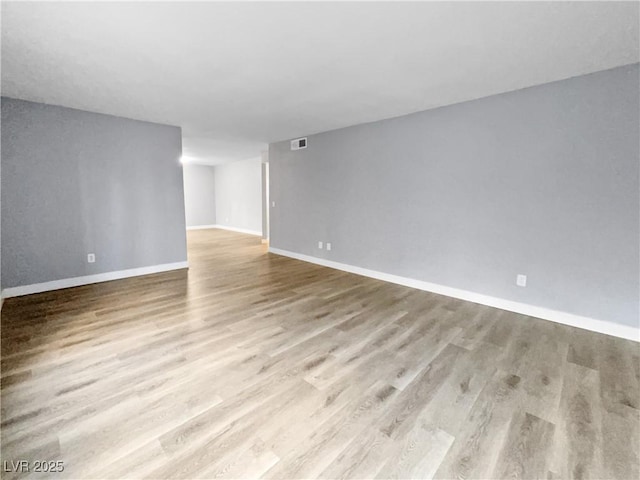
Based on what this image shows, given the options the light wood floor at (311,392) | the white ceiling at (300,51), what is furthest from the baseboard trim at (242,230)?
the light wood floor at (311,392)

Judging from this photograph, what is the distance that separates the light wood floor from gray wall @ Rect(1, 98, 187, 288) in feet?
2.64

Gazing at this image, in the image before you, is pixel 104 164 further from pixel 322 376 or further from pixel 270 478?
pixel 270 478

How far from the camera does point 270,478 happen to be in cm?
118

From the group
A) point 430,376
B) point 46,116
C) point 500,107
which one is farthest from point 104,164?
point 500,107

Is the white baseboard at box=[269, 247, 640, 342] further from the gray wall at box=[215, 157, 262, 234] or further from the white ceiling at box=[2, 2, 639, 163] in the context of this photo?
the gray wall at box=[215, 157, 262, 234]

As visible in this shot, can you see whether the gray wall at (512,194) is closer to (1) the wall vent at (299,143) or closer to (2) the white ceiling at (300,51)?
(2) the white ceiling at (300,51)

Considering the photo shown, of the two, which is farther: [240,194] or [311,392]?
[240,194]

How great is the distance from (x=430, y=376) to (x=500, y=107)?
115 inches

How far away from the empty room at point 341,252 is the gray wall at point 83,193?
0.09 feet

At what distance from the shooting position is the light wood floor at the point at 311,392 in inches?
50.1

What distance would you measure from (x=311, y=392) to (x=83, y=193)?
4.11m

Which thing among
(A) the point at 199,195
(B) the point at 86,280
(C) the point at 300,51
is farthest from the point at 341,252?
(A) the point at 199,195

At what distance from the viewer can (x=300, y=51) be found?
7.13ft

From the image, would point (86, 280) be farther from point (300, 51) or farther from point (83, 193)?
point (300, 51)
